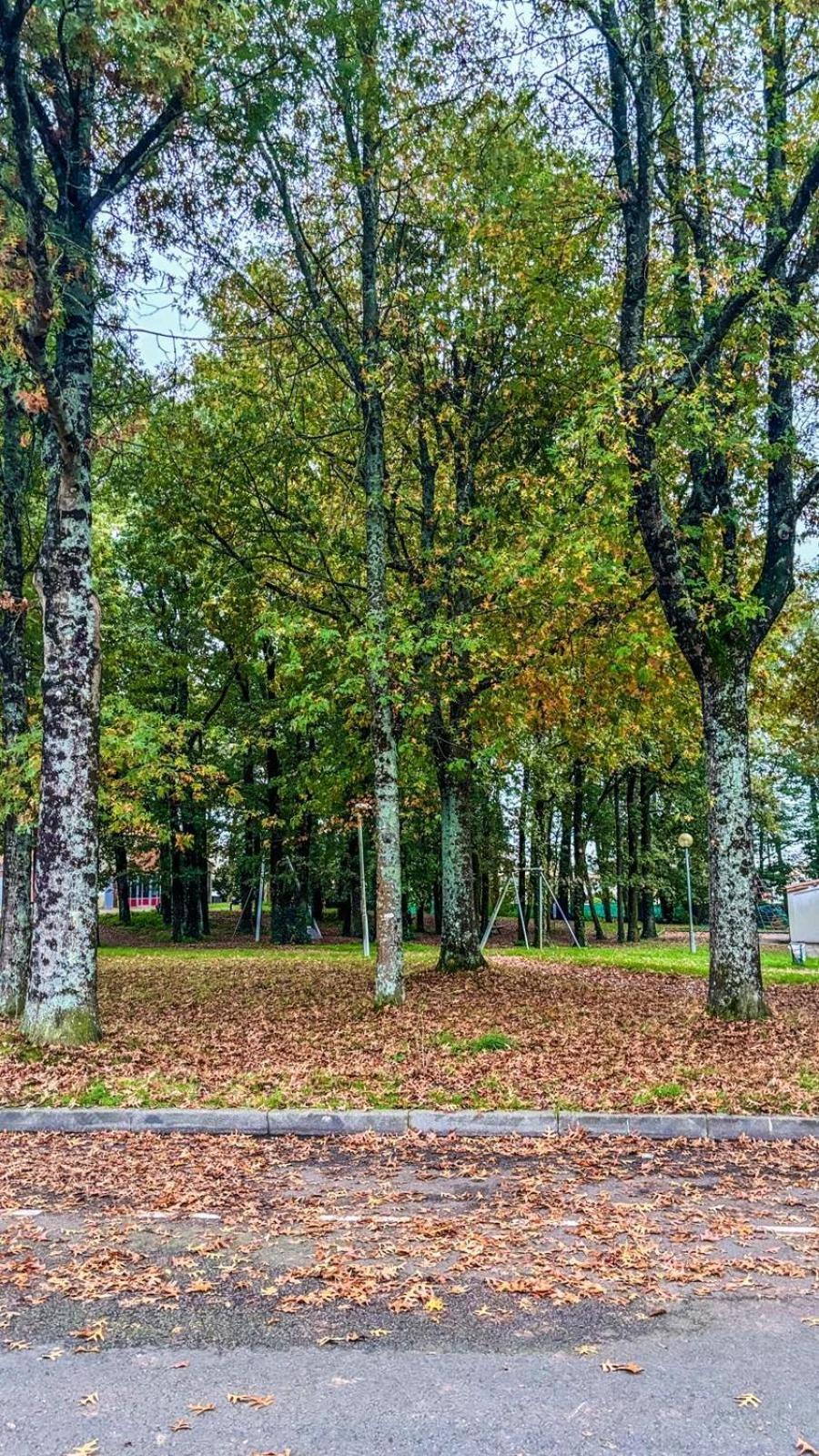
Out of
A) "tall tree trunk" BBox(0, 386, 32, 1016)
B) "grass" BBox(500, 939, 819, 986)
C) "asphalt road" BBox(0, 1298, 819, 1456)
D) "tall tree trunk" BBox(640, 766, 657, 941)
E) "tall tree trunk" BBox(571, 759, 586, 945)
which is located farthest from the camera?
"tall tree trunk" BBox(640, 766, 657, 941)

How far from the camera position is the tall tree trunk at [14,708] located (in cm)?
1076

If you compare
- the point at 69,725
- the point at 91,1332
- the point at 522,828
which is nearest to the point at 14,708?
the point at 69,725

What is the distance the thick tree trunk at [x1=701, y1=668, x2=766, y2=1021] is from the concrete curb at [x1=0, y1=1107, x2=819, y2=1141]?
10.7 feet

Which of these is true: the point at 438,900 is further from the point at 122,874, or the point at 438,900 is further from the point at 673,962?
the point at 673,962

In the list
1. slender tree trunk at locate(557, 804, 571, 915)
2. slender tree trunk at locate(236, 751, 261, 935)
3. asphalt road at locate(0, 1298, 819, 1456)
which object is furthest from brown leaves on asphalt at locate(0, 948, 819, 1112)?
slender tree trunk at locate(557, 804, 571, 915)

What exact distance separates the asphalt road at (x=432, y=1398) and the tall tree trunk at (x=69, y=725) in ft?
17.2

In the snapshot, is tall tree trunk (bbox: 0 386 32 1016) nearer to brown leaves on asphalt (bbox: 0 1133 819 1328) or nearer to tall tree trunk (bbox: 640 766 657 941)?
brown leaves on asphalt (bbox: 0 1133 819 1328)

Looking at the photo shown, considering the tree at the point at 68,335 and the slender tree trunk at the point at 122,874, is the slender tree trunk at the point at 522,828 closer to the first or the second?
the slender tree trunk at the point at 122,874

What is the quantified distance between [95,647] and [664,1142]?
6424 millimetres

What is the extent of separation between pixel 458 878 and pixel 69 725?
7.11 meters

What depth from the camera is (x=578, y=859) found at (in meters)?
31.6

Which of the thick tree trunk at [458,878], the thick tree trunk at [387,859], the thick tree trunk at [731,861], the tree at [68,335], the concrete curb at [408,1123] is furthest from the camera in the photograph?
the thick tree trunk at [458,878]

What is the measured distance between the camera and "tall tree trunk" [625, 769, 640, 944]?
102ft

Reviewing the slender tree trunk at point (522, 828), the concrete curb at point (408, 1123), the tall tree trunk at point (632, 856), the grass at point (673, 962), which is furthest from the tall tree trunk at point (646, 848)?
the concrete curb at point (408, 1123)
